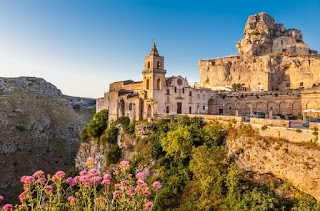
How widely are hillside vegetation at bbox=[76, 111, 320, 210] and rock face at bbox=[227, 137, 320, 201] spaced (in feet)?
1.58

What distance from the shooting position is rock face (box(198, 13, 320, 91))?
48125 millimetres

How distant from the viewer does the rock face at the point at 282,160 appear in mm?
19328

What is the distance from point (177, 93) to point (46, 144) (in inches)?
2372

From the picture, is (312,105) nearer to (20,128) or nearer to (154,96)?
(154,96)

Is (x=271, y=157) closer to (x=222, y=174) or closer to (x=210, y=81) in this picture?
(x=222, y=174)

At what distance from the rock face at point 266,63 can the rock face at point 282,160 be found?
29.0 metres

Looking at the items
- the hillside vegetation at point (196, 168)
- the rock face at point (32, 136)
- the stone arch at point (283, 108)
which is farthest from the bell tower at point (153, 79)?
the rock face at point (32, 136)

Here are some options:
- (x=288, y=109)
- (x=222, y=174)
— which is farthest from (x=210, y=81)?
(x=222, y=174)

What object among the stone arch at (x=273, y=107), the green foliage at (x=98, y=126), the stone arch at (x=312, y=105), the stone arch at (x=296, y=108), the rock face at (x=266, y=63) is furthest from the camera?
the rock face at (x=266, y=63)

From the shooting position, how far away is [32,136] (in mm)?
84438

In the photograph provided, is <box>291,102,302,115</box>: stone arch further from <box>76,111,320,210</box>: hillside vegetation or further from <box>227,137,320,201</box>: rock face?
<box>227,137,320,201</box>: rock face

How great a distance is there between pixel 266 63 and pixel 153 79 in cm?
2409

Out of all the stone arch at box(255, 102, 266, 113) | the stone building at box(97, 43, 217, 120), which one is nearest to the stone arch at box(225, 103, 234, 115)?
the stone arch at box(255, 102, 266, 113)

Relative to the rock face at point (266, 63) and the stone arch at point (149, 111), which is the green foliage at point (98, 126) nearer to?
the stone arch at point (149, 111)
